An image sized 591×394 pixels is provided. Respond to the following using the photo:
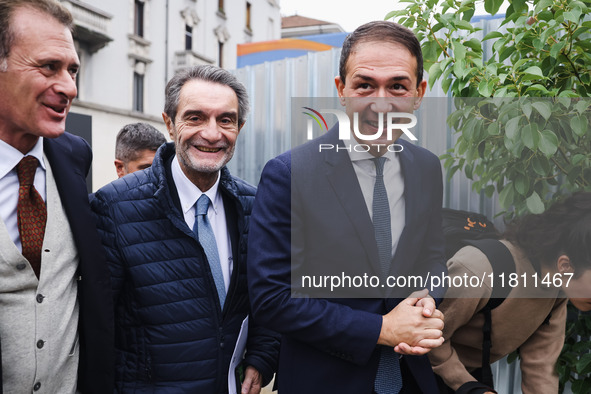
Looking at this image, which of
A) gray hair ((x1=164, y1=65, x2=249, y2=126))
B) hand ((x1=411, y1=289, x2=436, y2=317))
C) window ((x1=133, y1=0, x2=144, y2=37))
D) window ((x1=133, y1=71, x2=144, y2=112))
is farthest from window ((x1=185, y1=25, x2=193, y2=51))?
hand ((x1=411, y1=289, x2=436, y2=317))

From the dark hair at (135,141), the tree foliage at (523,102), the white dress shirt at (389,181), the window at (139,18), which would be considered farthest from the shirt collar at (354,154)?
the window at (139,18)

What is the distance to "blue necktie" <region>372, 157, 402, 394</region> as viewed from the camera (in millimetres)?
1271

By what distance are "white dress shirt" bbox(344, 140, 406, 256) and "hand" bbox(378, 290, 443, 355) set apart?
0.14m

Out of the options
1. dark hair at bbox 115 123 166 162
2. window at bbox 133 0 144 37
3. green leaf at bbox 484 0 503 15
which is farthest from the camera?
window at bbox 133 0 144 37

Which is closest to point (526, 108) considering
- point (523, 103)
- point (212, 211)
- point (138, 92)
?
point (523, 103)

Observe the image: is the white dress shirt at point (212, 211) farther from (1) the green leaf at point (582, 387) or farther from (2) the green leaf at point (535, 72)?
(1) the green leaf at point (582, 387)

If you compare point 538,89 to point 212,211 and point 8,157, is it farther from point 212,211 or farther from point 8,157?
point 8,157

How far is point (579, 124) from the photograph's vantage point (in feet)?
4.87

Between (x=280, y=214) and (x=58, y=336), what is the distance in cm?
69

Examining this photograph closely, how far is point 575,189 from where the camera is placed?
164 centimetres

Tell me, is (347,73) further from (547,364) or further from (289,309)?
(547,364)

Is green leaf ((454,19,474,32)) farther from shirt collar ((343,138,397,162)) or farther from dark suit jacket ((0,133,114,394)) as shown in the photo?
dark suit jacket ((0,133,114,394))

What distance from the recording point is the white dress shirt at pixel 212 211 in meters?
1.74

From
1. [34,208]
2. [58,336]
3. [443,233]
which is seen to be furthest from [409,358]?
[34,208]
